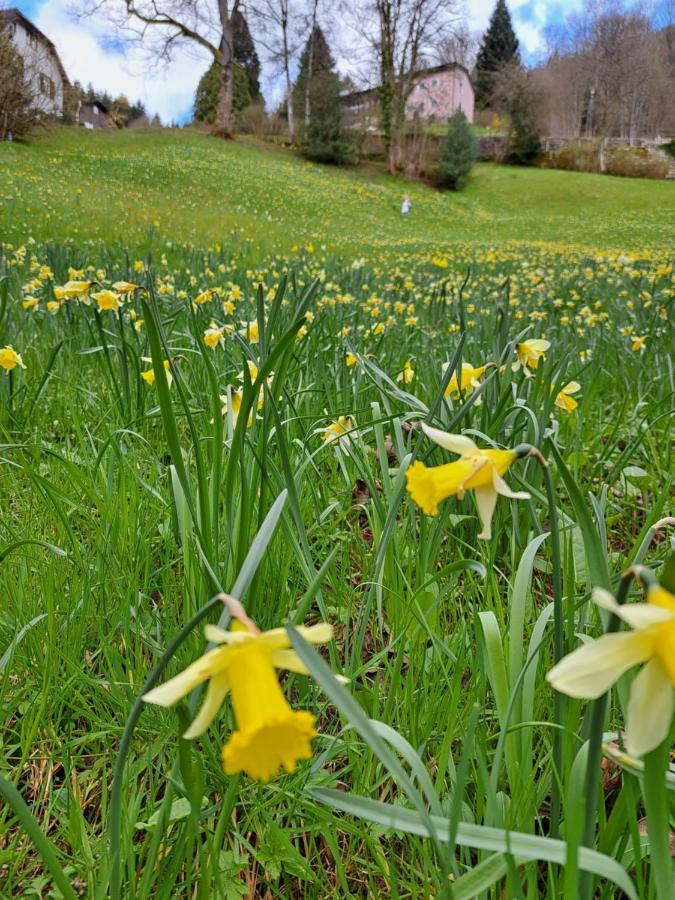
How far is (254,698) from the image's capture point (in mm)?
469

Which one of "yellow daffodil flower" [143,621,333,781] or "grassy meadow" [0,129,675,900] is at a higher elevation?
"yellow daffodil flower" [143,621,333,781]

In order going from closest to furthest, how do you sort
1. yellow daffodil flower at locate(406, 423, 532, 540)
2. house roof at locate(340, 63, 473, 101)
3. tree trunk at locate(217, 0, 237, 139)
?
1. yellow daffodil flower at locate(406, 423, 532, 540)
2. tree trunk at locate(217, 0, 237, 139)
3. house roof at locate(340, 63, 473, 101)

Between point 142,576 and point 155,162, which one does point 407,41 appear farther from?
point 142,576

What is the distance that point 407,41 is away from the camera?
2853 centimetres

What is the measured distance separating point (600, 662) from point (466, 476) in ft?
0.83

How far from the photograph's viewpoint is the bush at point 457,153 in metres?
28.7

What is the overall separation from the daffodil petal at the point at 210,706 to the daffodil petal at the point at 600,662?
25 centimetres

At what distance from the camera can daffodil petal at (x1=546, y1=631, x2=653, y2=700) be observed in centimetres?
42

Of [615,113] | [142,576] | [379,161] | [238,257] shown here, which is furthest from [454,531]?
[615,113]

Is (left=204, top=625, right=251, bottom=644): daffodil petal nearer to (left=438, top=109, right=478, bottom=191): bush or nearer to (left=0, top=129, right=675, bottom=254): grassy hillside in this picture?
(left=0, top=129, right=675, bottom=254): grassy hillside

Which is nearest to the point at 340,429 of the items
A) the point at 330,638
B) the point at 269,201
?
the point at 330,638

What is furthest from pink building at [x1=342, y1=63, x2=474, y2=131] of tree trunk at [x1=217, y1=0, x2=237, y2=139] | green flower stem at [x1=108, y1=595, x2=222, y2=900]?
green flower stem at [x1=108, y1=595, x2=222, y2=900]

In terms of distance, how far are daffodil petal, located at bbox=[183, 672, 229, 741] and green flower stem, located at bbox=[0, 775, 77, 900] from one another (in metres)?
0.21

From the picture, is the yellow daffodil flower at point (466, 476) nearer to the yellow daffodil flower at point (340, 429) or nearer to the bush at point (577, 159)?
the yellow daffodil flower at point (340, 429)
